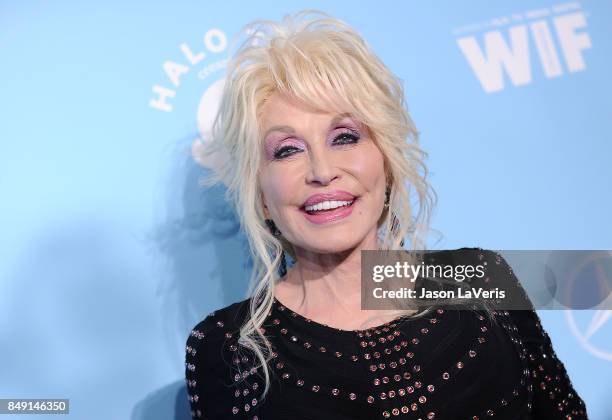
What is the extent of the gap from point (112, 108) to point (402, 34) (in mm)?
730

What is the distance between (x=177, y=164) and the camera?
1870 mm

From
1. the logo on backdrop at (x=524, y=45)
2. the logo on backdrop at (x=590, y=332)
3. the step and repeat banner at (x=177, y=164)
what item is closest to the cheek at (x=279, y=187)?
the step and repeat banner at (x=177, y=164)

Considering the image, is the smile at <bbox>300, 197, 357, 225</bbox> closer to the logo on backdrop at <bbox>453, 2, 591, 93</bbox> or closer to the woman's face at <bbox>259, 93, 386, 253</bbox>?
the woman's face at <bbox>259, 93, 386, 253</bbox>

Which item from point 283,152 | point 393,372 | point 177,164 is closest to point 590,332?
point 393,372

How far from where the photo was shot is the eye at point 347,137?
1.55 m

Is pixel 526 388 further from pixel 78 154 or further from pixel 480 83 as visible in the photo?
pixel 78 154

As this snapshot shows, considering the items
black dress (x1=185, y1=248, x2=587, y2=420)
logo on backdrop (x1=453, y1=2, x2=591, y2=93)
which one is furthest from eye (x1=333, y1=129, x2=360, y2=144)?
logo on backdrop (x1=453, y1=2, x2=591, y2=93)

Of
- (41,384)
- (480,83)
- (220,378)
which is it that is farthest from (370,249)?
(41,384)

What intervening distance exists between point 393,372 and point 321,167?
0.41 m

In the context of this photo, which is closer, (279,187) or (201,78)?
(279,187)

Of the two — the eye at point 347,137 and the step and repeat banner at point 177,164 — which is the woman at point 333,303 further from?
the step and repeat banner at point 177,164

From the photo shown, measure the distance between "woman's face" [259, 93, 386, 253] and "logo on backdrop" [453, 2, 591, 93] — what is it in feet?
1.66

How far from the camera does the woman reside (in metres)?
1.47

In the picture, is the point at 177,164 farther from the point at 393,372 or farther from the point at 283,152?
the point at 393,372
